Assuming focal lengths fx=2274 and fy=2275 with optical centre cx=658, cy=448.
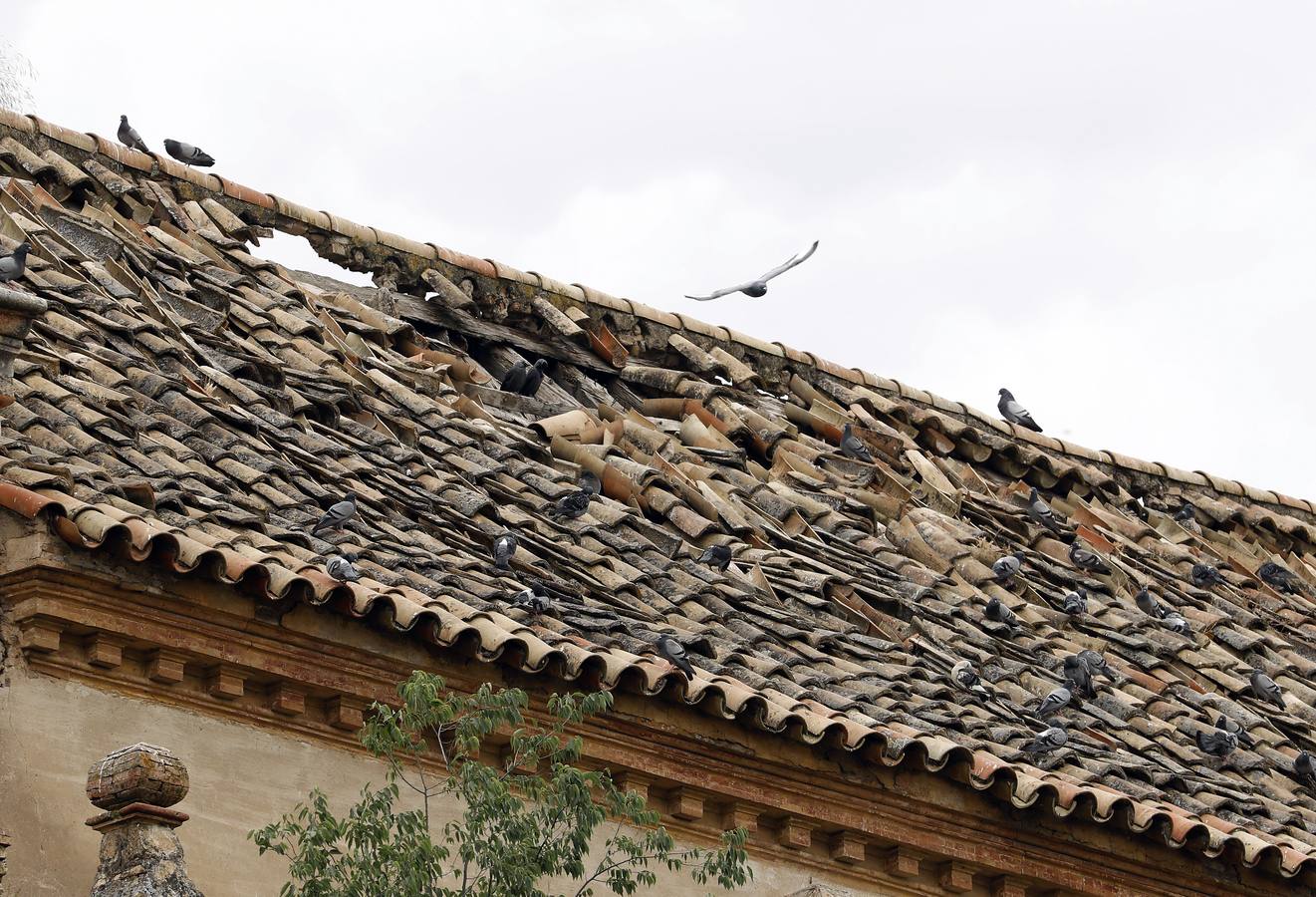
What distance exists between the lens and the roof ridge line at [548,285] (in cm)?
1316

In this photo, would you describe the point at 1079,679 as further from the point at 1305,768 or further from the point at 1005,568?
the point at 1005,568

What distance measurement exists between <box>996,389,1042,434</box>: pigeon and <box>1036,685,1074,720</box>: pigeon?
19.7ft

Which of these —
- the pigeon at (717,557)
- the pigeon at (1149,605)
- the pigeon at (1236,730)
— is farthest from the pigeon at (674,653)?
the pigeon at (1149,605)

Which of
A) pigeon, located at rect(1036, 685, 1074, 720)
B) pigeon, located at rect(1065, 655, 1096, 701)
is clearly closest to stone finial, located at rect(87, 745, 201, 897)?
pigeon, located at rect(1036, 685, 1074, 720)

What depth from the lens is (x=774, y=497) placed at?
12.7 meters

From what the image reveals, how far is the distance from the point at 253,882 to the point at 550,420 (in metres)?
4.79

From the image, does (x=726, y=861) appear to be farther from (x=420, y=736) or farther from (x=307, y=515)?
(x=307, y=515)

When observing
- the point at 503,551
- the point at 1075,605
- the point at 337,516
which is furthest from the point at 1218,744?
the point at 337,516

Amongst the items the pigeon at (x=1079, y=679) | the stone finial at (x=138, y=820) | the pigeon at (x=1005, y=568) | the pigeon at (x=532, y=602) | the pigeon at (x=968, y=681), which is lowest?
the stone finial at (x=138, y=820)

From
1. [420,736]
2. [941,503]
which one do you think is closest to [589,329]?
[941,503]

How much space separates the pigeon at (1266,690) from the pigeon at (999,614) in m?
1.45

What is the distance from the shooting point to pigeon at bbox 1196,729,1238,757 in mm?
11305

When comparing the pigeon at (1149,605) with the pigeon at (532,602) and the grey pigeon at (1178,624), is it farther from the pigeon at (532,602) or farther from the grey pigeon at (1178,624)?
the pigeon at (532,602)

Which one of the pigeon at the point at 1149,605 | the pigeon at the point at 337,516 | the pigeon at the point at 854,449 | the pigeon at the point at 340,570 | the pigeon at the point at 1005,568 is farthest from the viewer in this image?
the pigeon at the point at 854,449
